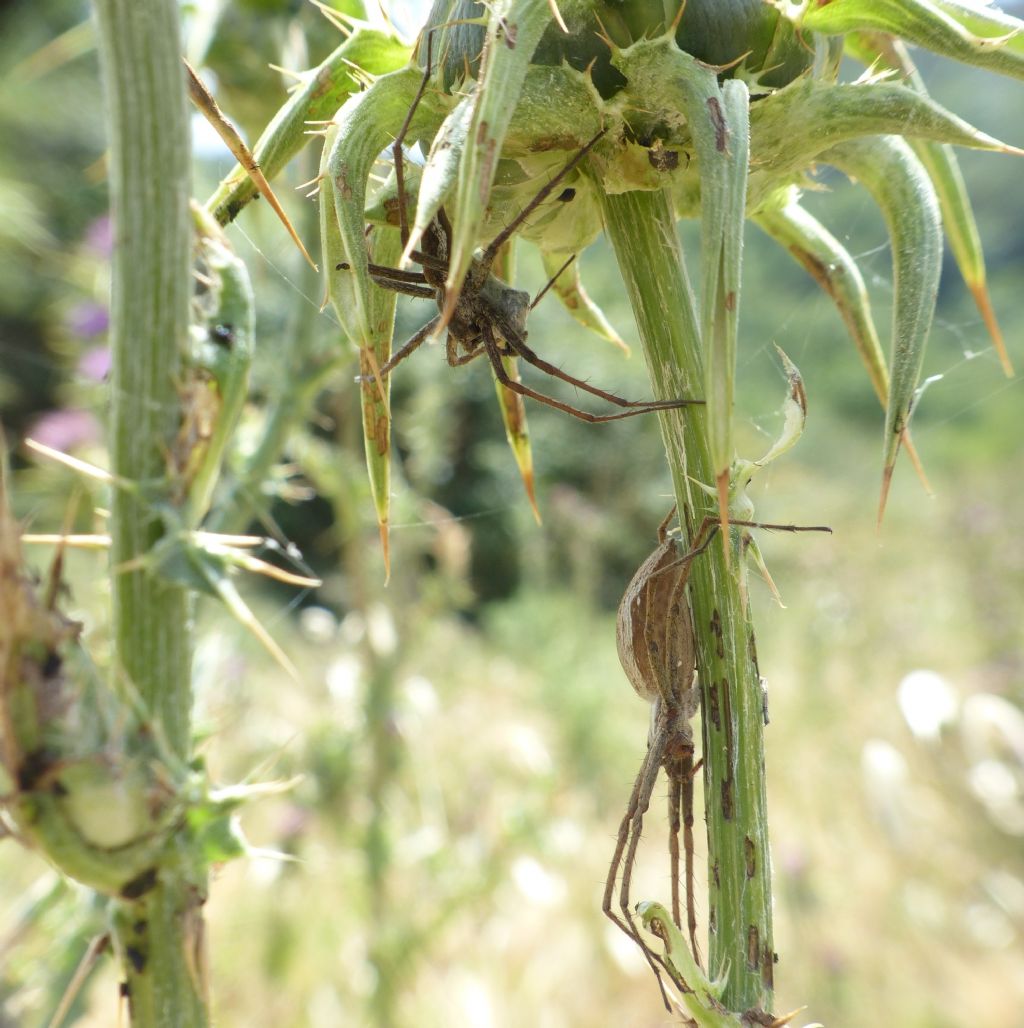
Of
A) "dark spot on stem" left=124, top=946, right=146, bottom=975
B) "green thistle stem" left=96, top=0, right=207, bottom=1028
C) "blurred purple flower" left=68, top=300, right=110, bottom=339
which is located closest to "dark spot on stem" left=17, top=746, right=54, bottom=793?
"green thistle stem" left=96, top=0, right=207, bottom=1028

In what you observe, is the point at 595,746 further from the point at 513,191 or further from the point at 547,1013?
the point at 513,191

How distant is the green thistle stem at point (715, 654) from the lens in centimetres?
79

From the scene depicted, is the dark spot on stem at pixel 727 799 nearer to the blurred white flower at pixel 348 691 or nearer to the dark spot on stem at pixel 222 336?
the dark spot on stem at pixel 222 336

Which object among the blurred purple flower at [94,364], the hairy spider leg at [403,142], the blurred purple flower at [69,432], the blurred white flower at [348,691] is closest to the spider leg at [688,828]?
the hairy spider leg at [403,142]

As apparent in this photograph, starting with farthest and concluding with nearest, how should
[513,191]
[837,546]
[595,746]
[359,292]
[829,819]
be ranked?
[837,546] → [595,746] → [829,819] → [513,191] → [359,292]

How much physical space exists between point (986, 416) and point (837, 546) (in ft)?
36.5

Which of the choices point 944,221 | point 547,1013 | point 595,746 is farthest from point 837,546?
point 944,221

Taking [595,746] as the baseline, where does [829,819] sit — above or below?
below

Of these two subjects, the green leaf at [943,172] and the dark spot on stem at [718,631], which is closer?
the dark spot on stem at [718,631]

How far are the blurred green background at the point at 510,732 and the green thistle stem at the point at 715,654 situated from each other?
417 millimetres

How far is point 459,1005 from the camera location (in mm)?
4516

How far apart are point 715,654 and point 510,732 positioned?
5.65 metres

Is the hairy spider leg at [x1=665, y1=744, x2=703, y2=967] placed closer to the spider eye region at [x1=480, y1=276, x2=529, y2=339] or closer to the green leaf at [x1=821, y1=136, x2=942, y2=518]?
the green leaf at [x1=821, y1=136, x2=942, y2=518]

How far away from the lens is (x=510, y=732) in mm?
6305
